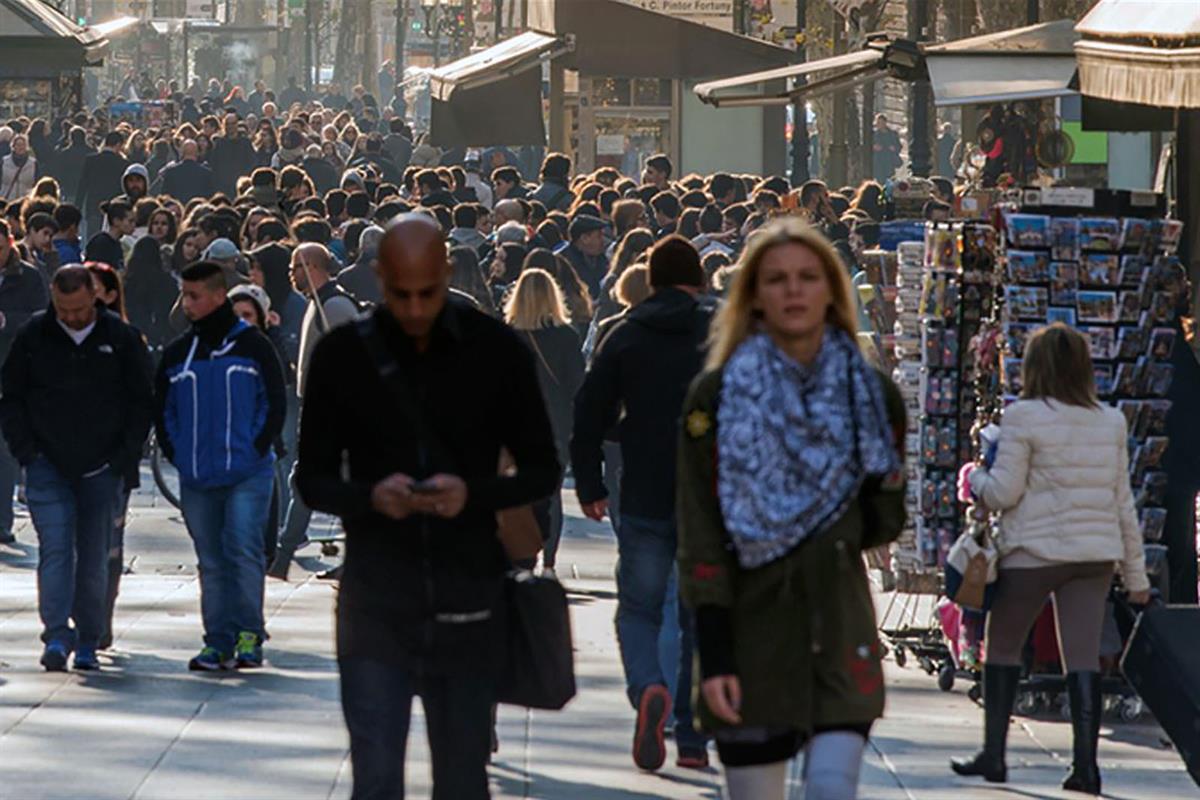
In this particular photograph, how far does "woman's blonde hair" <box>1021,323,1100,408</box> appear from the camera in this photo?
8875mm

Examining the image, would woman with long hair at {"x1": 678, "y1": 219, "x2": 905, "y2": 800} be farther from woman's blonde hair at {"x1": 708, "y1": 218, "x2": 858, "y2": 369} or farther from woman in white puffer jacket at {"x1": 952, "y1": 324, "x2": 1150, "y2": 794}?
woman in white puffer jacket at {"x1": 952, "y1": 324, "x2": 1150, "y2": 794}

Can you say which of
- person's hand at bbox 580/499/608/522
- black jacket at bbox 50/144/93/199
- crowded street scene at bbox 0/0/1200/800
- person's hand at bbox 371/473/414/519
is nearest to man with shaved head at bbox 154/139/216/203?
crowded street scene at bbox 0/0/1200/800

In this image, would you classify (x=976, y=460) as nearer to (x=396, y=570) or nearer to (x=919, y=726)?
(x=919, y=726)

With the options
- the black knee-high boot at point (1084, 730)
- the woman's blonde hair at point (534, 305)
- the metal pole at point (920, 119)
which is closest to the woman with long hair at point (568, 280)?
the woman's blonde hair at point (534, 305)

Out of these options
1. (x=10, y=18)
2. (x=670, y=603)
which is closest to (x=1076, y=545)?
(x=670, y=603)

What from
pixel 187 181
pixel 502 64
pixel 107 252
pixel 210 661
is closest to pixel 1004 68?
pixel 107 252

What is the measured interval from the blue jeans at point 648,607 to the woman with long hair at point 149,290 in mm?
9477

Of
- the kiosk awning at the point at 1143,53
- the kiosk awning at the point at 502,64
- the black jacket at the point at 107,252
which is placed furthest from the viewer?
the kiosk awning at the point at 502,64

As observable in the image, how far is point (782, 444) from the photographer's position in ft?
19.4

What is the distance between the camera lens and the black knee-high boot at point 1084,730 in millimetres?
9023

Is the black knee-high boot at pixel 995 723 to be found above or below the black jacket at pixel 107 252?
below

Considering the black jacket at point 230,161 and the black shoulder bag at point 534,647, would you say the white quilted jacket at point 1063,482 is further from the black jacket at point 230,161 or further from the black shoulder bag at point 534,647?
the black jacket at point 230,161

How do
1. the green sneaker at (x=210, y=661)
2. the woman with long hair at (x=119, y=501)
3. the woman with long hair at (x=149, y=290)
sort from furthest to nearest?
the woman with long hair at (x=149, y=290), the woman with long hair at (x=119, y=501), the green sneaker at (x=210, y=661)

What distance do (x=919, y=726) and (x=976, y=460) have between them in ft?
3.50
